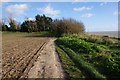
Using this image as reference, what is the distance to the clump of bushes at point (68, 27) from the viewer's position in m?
59.4

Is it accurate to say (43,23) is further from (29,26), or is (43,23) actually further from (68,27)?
(68,27)

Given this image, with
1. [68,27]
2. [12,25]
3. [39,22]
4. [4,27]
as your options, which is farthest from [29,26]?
[68,27]

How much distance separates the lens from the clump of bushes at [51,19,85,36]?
5944cm

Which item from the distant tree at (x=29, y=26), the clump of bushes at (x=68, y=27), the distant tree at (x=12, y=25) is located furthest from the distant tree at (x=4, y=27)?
the clump of bushes at (x=68, y=27)

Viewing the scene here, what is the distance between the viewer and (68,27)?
197 feet

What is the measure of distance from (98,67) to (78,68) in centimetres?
101

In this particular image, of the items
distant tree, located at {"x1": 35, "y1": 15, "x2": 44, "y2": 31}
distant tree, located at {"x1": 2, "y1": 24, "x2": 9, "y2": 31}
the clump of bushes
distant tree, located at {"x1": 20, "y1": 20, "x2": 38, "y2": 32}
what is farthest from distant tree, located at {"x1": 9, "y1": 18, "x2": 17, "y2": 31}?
the clump of bushes

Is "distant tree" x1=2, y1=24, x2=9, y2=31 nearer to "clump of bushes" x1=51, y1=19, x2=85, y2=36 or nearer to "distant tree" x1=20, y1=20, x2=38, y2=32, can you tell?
"distant tree" x1=20, y1=20, x2=38, y2=32

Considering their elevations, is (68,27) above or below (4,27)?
below

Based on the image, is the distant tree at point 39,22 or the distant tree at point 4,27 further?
the distant tree at point 4,27

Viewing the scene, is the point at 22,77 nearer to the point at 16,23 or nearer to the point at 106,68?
the point at 106,68

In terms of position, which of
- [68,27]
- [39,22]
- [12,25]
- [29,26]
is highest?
[39,22]

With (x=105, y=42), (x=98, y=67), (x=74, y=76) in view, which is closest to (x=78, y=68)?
(x=98, y=67)

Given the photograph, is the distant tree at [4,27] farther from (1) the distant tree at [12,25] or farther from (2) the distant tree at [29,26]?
(2) the distant tree at [29,26]
